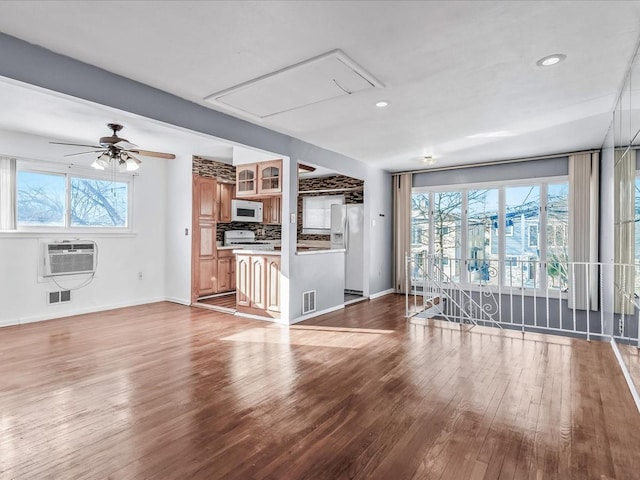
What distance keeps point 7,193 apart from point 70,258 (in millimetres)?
1117

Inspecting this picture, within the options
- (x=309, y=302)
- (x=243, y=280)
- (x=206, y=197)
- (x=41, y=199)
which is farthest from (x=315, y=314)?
(x=41, y=199)

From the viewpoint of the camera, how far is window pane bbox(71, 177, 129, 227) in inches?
213

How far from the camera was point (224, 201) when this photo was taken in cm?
682

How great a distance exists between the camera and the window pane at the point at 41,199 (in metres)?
4.86

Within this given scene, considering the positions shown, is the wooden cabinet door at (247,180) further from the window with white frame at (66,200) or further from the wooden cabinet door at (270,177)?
the window with white frame at (66,200)

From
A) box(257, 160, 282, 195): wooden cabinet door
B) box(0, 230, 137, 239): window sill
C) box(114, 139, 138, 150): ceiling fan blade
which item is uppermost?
box(114, 139, 138, 150): ceiling fan blade

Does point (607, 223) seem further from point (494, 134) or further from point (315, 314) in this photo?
point (315, 314)

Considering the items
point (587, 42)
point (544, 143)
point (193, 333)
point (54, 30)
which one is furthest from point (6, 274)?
point (544, 143)

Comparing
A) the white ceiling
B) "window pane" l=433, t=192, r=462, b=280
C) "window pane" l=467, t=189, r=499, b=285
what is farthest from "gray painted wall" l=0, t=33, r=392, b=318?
"window pane" l=467, t=189, r=499, b=285

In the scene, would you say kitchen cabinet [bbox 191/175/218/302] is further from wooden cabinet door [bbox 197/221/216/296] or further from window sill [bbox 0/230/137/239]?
window sill [bbox 0/230/137/239]

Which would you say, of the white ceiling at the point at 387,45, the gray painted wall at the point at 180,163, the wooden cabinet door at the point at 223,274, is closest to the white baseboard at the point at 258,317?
the gray painted wall at the point at 180,163

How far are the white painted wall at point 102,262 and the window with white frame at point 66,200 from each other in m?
0.17

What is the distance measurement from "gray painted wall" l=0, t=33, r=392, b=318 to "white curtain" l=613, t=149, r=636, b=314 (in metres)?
3.46

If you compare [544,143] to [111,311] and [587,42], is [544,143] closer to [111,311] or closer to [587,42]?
[587,42]
